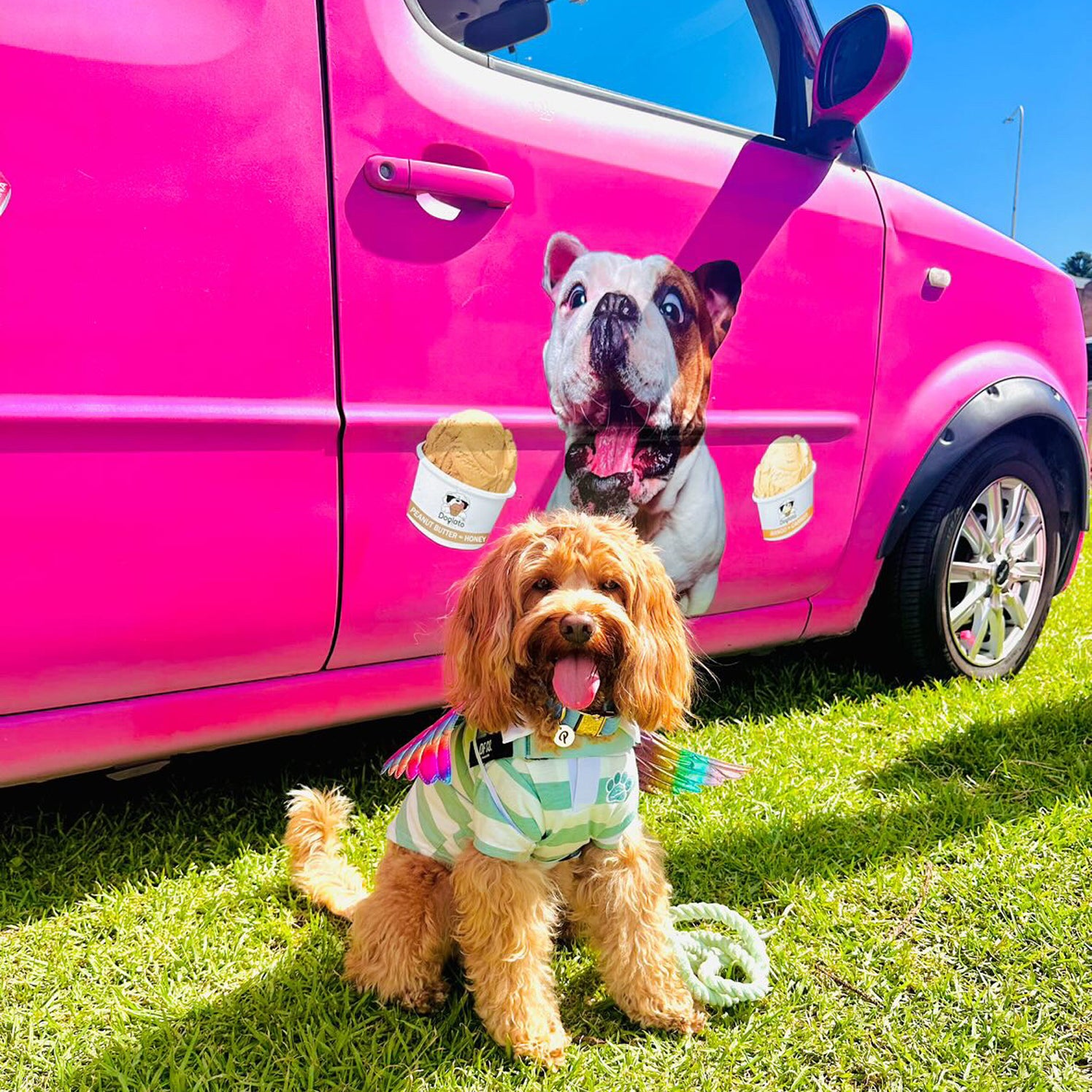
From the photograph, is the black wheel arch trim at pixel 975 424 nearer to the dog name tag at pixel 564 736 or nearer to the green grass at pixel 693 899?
the green grass at pixel 693 899

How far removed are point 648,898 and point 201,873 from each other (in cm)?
119

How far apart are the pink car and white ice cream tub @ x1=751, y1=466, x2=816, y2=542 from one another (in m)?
0.01

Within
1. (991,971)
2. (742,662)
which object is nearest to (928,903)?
(991,971)

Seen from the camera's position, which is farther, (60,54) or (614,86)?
(614,86)

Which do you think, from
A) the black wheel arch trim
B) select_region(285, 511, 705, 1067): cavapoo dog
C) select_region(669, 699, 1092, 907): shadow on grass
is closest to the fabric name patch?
select_region(285, 511, 705, 1067): cavapoo dog

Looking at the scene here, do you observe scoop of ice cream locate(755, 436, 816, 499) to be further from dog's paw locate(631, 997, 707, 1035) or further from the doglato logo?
dog's paw locate(631, 997, 707, 1035)

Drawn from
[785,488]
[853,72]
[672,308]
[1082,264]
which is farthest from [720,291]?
[1082,264]

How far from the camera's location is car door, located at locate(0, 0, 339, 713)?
1.62 metres

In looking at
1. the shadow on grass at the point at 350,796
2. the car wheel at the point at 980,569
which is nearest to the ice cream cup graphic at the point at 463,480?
A: the shadow on grass at the point at 350,796

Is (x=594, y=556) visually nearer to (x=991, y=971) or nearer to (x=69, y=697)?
(x=69, y=697)

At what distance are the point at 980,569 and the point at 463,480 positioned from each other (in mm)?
2222

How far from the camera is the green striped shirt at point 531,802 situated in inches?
64.1

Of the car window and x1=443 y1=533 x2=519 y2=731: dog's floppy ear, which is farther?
the car window

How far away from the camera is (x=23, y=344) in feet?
5.30
